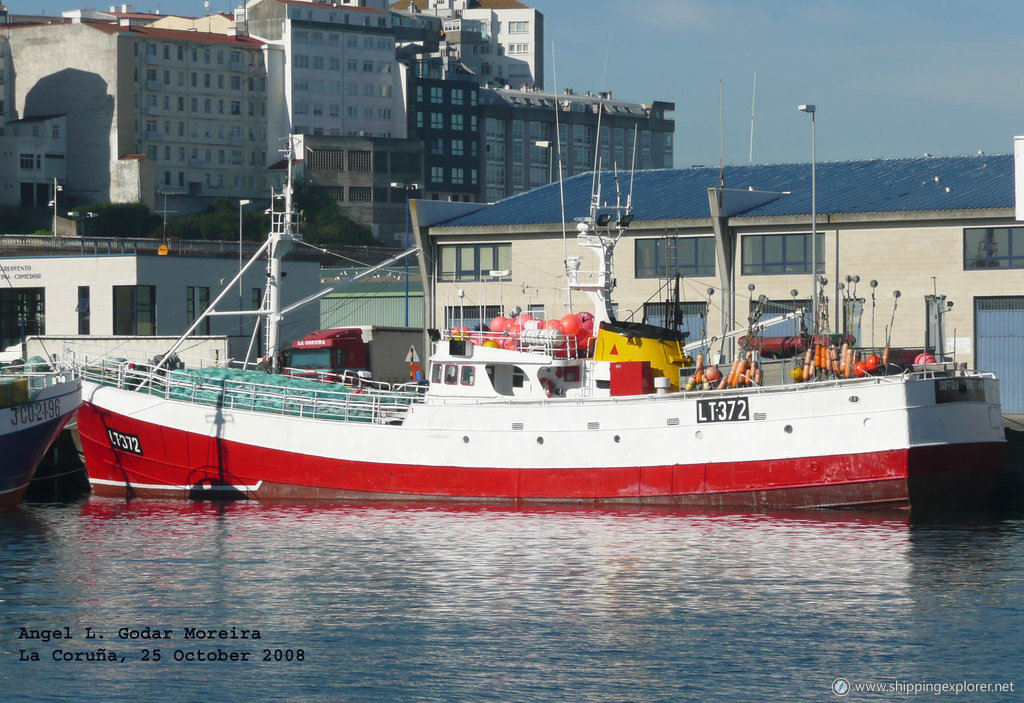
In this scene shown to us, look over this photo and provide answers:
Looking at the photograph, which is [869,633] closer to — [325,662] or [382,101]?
[325,662]

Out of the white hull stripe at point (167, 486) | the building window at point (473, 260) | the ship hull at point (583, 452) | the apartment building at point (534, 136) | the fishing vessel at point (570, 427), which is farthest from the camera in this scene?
the apartment building at point (534, 136)

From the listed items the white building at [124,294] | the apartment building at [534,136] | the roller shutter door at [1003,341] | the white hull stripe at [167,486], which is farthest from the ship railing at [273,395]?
the apartment building at [534,136]

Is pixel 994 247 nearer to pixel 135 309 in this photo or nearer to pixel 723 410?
pixel 723 410

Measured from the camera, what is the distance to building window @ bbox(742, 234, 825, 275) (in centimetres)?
5512

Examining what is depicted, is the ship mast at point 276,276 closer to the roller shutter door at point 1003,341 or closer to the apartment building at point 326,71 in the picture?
the roller shutter door at point 1003,341

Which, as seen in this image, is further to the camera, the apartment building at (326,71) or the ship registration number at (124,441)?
the apartment building at (326,71)

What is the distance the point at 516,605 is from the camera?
28766 mm

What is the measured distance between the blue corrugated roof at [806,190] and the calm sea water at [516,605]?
61.1ft

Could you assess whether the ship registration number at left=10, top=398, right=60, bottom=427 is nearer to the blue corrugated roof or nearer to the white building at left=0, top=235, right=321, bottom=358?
the blue corrugated roof

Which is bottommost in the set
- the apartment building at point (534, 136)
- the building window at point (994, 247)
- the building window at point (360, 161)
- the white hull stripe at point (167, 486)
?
the white hull stripe at point (167, 486)

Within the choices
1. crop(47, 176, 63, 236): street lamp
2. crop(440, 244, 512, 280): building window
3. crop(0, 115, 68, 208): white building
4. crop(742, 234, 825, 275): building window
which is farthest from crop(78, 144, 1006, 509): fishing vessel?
crop(0, 115, 68, 208): white building

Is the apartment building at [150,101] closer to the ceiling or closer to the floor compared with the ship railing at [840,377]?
closer to the ceiling

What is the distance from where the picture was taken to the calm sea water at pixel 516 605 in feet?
78.9

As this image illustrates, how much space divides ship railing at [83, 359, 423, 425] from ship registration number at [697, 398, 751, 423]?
25.9 ft
